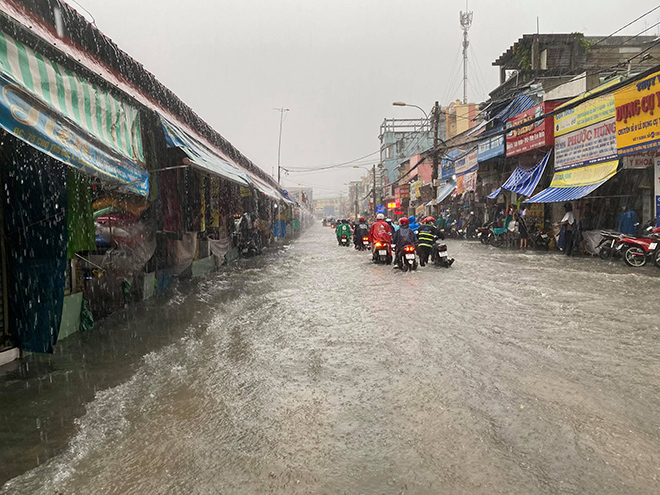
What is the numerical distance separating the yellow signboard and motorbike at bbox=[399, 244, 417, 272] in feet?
23.1

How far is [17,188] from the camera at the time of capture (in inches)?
189

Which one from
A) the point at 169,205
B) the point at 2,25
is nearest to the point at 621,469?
the point at 2,25

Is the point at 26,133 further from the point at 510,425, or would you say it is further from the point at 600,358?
the point at 600,358

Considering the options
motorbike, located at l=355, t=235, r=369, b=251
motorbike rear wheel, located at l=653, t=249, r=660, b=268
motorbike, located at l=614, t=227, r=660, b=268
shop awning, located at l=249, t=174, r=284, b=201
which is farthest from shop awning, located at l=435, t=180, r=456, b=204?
motorbike rear wheel, located at l=653, t=249, r=660, b=268

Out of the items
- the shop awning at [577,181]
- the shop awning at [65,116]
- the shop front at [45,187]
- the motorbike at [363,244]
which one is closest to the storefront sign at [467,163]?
the shop awning at [577,181]

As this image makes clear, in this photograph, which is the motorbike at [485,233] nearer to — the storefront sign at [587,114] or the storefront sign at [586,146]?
the storefront sign at [586,146]

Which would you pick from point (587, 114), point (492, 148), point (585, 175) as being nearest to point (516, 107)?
point (492, 148)

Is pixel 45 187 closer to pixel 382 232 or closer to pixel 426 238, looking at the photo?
pixel 426 238

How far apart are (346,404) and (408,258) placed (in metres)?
9.51

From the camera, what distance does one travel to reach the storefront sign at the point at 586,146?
1546 centimetres

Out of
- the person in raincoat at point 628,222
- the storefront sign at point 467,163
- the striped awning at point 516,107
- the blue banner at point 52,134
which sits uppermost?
the striped awning at point 516,107

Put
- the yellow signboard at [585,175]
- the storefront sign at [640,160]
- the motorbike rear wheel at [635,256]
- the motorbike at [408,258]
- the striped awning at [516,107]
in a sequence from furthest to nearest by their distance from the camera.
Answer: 1. the striped awning at [516,107]
2. the yellow signboard at [585,175]
3. the storefront sign at [640,160]
4. the motorbike at [408,258]
5. the motorbike rear wheel at [635,256]

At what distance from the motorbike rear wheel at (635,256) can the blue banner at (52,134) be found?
12268 millimetres

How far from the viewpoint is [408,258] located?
13.1 m
